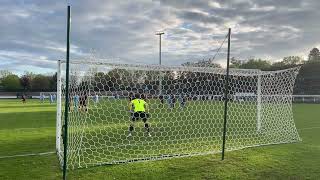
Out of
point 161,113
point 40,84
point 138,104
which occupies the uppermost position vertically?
point 40,84

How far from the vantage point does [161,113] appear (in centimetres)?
1797

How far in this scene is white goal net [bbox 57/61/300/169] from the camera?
1055 centimetres

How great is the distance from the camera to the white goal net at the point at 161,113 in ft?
34.6

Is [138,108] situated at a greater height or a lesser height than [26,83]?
lesser

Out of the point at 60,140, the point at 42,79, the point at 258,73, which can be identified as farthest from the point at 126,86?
the point at 42,79

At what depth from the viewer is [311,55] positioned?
9394 centimetres

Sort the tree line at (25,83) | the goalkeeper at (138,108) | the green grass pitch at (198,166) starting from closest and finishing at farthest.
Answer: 1. the green grass pitch at (198,166)
2. the goalkeeper at (138,108)
3. the tree line at (25,83)

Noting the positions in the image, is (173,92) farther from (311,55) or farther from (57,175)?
(311,55)

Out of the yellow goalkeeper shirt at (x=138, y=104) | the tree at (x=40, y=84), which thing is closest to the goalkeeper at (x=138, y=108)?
the yellow goalkeeper shirt at (x=138, y=104)

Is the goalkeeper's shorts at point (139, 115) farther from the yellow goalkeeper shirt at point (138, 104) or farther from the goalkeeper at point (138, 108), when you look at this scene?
the yellow goalkeeper shirt at point (138, 104)

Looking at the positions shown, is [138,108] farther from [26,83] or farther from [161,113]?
[26,83]

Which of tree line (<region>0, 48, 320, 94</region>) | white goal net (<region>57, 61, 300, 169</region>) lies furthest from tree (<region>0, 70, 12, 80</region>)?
white goal net (<region>57, 61, 300, 169</region>)

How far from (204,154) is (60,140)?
417 cm

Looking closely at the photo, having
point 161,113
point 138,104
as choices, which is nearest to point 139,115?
point 138,104
